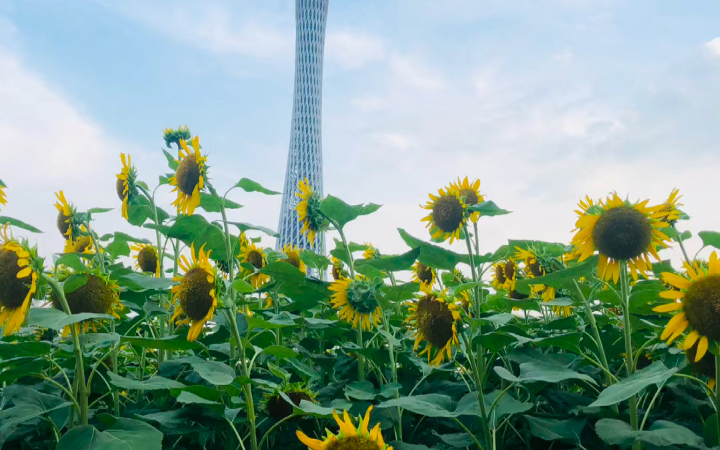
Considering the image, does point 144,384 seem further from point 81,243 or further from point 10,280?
point 81,243

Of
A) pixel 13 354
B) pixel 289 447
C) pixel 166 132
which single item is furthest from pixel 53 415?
pixel 166 132

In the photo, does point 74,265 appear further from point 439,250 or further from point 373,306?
point 439,250

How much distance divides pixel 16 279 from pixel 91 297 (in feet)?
0.78

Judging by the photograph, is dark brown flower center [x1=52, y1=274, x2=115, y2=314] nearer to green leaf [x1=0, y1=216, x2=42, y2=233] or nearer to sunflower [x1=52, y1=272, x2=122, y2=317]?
sunflower [x1=52, y1=272, x2=122, y2=317]

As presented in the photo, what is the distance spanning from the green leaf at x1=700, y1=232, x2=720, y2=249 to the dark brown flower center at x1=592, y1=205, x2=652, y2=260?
1.98 ft

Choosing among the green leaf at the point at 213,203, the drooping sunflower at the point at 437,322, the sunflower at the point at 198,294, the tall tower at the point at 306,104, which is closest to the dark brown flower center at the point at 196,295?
the sunflower at the point at 198,294

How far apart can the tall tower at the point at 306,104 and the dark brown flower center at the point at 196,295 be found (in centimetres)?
4600

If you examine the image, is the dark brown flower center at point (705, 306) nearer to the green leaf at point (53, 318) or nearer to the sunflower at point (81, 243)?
the green leaf at point (53, 318)

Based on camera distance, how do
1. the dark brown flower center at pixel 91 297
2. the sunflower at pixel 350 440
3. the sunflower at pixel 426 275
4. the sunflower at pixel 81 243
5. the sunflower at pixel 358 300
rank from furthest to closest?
the sunflower at pixel 426 275 < the sunflower at pixel 81 243 < the sunflower at pixel 358 300 < the dark brown flower center at pixel 91 297 < the sunflower at pixel 350 440

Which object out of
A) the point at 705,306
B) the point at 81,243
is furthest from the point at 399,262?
the point at 81,243

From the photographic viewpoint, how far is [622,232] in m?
1.57

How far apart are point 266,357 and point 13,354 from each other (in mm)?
896

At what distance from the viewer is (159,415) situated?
4.87ft

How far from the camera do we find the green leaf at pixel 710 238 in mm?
2010
